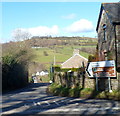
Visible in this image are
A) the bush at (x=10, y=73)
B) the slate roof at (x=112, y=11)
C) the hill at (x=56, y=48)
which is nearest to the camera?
the slate roof at (x=112, y=11)

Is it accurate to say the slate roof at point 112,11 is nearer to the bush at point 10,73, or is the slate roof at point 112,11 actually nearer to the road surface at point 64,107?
the road surface at point 64,107

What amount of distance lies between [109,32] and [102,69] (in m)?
5.68

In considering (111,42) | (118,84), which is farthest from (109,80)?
(111,42)

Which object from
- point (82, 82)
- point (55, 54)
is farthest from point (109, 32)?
point (55, 54)

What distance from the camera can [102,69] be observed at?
17219mm

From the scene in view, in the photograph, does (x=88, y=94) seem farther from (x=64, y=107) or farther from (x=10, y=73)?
(x=10, y=73)

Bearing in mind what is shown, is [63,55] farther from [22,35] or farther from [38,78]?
[22,35]

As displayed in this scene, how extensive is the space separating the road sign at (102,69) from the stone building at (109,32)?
210cm

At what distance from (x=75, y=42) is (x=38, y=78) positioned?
21711mm

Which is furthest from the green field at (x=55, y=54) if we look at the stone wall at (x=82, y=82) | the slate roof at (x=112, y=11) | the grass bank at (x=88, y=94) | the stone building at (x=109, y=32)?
the grass bank at (x=88, y=94)

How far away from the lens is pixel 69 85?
21.6m

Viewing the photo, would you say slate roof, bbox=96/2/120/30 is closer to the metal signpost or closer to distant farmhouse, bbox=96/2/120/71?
distant farmhouse, bbox=96/2/120/71

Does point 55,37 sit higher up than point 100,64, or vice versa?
point 55,37

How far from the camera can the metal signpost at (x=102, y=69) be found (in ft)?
54.2
